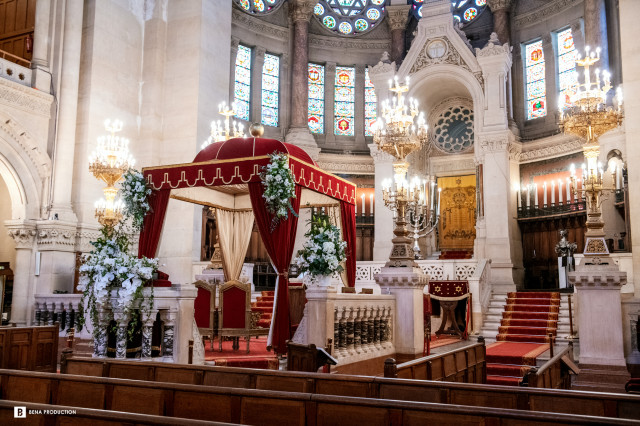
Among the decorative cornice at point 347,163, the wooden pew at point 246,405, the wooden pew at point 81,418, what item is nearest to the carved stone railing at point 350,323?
the wooden pew at point 246,405

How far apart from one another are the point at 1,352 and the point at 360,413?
6.07 m

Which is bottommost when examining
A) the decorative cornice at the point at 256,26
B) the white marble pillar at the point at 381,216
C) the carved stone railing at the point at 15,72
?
the white marble pillar at the point at 381,216

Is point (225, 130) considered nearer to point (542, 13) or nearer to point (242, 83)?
point (242, 83)

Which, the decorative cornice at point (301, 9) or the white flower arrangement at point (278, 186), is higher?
the decorative cornice at point (301, 9)

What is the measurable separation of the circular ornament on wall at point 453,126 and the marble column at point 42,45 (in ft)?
38.1

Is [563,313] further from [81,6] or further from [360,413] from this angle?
[81,6]

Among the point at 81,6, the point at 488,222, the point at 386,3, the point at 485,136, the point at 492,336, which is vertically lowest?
the point at 492,336

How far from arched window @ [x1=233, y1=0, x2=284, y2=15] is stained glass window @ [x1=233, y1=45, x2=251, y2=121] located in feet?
4.32

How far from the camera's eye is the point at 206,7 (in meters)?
15.1

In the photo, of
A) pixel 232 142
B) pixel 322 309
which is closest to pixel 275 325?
pixel 322 309

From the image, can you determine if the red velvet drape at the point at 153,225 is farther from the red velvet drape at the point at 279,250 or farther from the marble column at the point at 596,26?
the marble column at the point at 596,26

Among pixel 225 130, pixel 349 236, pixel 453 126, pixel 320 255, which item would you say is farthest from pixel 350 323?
pixel 453 126

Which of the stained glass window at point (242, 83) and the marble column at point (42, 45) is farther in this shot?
the stained glass window at point (242, 83)

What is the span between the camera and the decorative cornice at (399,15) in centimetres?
1978
